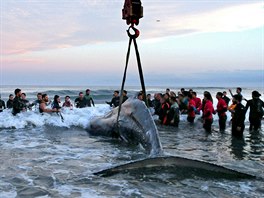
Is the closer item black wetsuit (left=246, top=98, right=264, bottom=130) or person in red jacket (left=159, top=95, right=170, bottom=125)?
black wetsuit (left=246, top=98, right=264, bottom=130)

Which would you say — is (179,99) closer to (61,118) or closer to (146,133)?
(61,118)

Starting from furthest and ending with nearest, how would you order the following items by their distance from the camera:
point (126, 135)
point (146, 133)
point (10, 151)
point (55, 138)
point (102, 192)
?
1. point (55, 138)
2. point (126, 135)
3. point (10, 151)
4. point (146, 133)
5. point (102, 192)

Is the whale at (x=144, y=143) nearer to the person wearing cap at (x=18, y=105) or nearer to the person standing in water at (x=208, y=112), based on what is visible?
the person standing in water at (x=208, y=112)

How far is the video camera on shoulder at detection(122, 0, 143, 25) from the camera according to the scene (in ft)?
24.3

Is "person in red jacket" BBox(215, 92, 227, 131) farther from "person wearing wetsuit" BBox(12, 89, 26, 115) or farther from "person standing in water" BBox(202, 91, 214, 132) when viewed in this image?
"person wearing wetsuit" BBox(12, 89, 26, 115)

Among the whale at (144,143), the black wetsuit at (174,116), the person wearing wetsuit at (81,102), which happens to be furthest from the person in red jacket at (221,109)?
the person wearing wetsuit at (81,102)

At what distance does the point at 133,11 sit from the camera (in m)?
7.44

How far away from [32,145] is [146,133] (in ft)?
13.4

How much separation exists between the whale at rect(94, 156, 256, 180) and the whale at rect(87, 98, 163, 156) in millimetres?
964

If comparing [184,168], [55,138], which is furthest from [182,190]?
[55,138]

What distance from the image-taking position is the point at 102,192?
6.12m

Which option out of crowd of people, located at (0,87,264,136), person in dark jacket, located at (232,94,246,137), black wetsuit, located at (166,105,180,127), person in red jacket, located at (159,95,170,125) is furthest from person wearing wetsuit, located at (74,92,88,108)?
person in dark jacket, located at (232,94,246,137)

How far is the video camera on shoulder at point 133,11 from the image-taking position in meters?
7.41

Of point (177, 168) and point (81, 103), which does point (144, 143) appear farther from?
point (81, 103)
